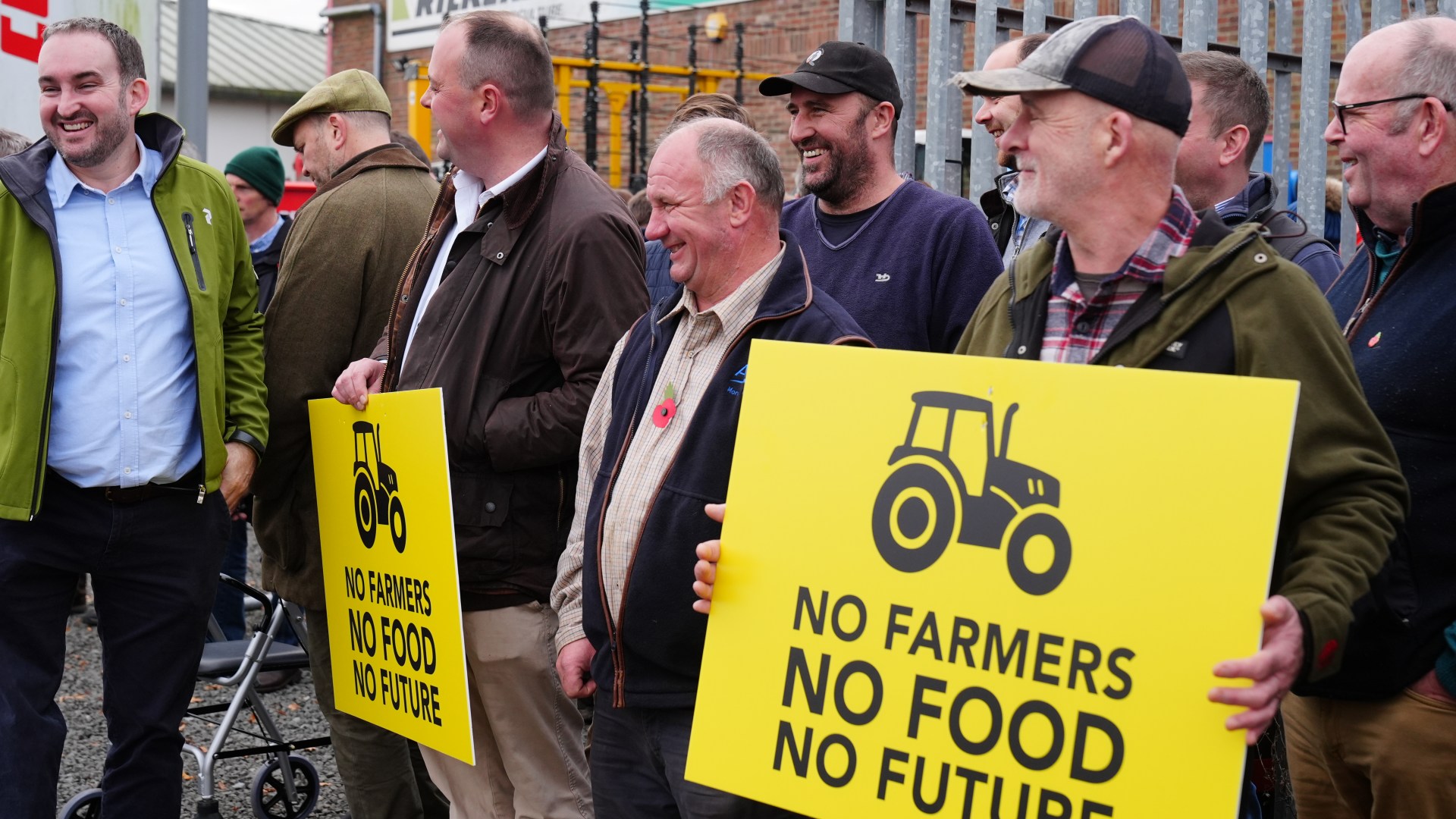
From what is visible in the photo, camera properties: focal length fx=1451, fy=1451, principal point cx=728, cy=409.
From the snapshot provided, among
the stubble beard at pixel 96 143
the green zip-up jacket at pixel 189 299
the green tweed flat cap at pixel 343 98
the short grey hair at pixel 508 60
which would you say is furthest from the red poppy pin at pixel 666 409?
the green tweed flat cap at pixel 343 98

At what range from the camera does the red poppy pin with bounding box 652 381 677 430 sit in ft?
9.52

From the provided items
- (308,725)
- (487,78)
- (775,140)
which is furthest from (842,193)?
(775,140)

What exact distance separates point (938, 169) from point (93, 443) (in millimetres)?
2713

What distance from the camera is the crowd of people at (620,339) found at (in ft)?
7.45

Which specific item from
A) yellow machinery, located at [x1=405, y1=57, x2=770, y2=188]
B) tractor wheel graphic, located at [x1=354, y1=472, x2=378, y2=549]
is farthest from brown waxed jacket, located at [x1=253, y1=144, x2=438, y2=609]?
yellow machinery, located at [x1=405, y1=57, x2=770, y2=188]

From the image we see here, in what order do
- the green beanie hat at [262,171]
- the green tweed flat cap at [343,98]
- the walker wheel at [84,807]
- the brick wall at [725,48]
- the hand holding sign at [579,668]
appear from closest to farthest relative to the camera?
the hand holding sign at [579,668], the walker wheel at [84,807], the green tweed flat cap at [343,98], the green beanie hat at [262,171], the brick wall at [725,48]

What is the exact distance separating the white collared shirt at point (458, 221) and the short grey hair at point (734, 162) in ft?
2.78

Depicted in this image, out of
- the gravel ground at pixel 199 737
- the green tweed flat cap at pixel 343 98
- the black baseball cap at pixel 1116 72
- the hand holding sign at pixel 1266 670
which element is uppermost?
the green tweed flat cap at pixel 343 98

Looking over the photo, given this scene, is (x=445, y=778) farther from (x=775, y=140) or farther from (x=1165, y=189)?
(x=775, y=140)

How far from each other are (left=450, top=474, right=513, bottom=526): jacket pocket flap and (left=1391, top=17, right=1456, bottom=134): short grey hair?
2.17m

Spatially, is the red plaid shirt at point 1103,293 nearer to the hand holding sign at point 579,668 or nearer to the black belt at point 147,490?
the hand holding sign at point 579,668

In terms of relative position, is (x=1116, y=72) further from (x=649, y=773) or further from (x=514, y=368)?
(x=514, y=368)

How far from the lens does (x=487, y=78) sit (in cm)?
373

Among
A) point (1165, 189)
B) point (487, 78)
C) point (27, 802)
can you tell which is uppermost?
point (487, 78)
